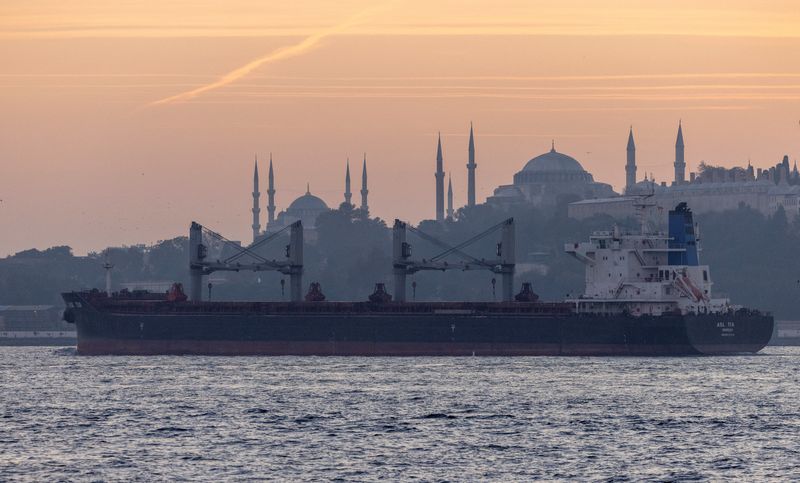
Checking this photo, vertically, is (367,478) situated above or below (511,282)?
below

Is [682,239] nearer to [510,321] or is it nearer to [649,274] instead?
[649,274]

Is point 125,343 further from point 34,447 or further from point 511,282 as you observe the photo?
point 34,447

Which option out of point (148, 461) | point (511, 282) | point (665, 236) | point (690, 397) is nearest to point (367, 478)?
point (148, 461)

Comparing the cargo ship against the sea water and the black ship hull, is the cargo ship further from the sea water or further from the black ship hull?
the sea water

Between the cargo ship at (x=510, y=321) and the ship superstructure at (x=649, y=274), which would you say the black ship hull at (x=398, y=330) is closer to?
the cargo ship at (x=510, y=321)

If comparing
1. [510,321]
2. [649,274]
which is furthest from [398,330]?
[649,274]
